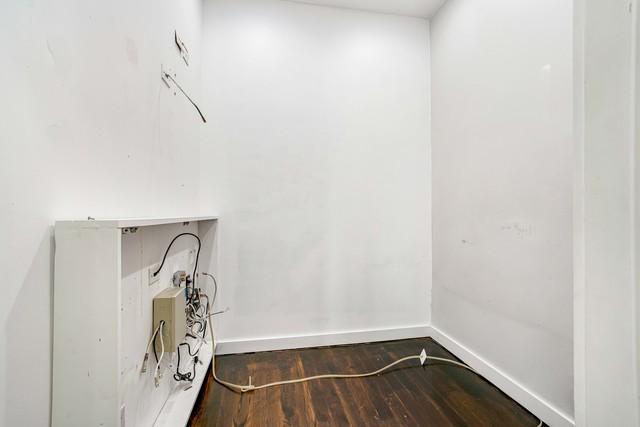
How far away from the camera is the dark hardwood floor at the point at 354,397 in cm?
127

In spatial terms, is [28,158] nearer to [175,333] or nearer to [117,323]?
[117,323]

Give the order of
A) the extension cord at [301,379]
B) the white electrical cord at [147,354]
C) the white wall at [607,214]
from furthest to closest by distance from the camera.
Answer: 1. the extension cord at [301,379]
2. the white electrical cord at [147,354]
3. the white wall at [607,214]

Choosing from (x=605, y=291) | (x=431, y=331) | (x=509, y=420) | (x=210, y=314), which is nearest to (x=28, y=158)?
(x=605, y=291)

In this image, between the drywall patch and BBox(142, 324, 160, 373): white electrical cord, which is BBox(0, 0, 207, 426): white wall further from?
the drywall patch

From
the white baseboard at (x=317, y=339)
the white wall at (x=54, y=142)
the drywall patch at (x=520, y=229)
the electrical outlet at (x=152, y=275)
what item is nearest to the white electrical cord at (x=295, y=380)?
the white baseboard at (x=317, y=339)

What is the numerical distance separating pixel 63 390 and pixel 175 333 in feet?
1.60

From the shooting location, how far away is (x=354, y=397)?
1.42 m

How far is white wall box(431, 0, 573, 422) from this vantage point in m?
1.22

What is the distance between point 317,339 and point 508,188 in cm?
162

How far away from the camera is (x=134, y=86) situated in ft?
3.32

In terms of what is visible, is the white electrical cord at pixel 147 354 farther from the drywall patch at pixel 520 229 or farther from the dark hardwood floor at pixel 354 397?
the drywall patch at pixel 520 229

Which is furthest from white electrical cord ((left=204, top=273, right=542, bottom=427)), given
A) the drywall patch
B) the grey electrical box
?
the drywall patch

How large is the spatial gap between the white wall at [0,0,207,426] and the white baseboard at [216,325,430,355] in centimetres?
120

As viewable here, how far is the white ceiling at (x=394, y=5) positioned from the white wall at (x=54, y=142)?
145 centimetres
